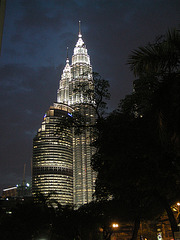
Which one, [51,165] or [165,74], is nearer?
[165,74]

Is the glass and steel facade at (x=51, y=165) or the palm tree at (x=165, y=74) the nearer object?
the palm tree at (x=165, y=74)

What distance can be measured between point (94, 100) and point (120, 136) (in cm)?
593

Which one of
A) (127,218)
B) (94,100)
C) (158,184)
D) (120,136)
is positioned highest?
(94,100)

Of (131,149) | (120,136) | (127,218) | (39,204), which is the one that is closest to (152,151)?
(131,149)

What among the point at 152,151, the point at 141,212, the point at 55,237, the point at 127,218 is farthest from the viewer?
the point at 55,237

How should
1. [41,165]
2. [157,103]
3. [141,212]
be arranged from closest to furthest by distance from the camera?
[157,103] < [141,212] < [41,165]

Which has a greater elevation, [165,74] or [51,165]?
[51,165]

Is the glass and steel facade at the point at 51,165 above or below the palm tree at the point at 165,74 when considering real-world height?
above

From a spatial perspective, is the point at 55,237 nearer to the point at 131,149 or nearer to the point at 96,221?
the point at 96,221

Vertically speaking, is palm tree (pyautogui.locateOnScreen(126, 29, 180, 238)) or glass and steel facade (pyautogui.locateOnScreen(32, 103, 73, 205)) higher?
glass and steel facade (pyautogui.locateOnScreen(32, 103, 73, 205))

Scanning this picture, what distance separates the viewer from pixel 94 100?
17516 millimetres

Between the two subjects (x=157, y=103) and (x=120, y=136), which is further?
(x=120, y=136)

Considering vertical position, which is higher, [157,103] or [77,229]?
[157,103]

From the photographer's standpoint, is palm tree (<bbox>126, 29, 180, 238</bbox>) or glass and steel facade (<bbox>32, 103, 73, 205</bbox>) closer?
palm tree (<bbox>126, 29, 180, 238</bbox>)
